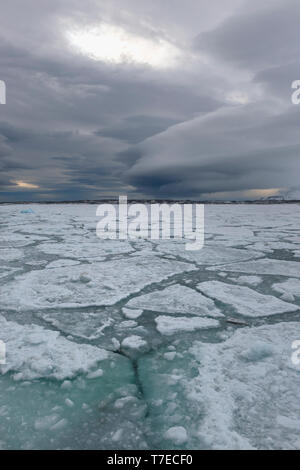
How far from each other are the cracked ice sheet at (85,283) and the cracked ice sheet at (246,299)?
480 millimetres

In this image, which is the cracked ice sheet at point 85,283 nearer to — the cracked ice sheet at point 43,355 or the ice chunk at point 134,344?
the cracked ice sheet at point 43,355

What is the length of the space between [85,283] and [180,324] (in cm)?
103

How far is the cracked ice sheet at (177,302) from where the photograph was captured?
1812mm

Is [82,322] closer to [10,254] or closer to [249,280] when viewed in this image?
[249,280]

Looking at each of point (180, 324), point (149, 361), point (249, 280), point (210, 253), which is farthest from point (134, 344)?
point (210, 253)

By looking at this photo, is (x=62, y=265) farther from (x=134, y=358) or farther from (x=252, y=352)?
(x=252, y=352)

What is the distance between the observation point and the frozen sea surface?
89 centimetres

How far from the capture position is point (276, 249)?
390cm

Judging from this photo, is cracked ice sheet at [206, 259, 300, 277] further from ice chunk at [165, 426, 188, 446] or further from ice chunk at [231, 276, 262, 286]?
ice chunk at [165, 426, 188, 446]

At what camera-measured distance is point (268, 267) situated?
2896 mm

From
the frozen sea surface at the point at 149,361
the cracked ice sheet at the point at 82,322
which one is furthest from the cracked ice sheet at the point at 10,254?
the cracked ice sheet at the point at 82,322

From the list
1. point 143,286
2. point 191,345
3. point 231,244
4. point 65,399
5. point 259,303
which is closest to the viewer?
point 65,399
